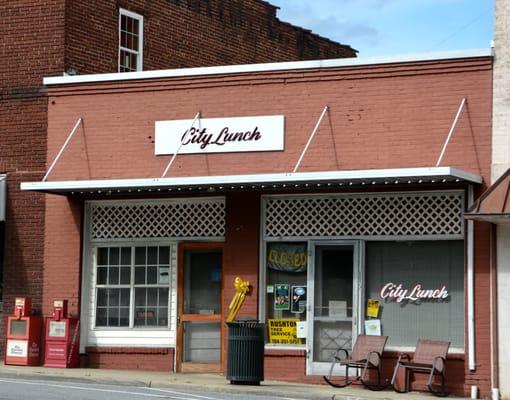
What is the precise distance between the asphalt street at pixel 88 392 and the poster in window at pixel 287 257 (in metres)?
3.15

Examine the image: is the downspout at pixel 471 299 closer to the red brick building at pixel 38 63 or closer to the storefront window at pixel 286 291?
the storefront window at pixel 286 291

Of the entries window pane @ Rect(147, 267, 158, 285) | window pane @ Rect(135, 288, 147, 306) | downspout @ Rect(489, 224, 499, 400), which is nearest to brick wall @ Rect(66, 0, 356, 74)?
window pane @ Rect(147, 267, 158, 285)

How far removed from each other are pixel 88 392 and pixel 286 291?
4636 millimetres

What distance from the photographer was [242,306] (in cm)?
2030

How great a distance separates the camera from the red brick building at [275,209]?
1897cm

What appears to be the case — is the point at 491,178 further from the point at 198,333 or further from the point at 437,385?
the point at 198,333

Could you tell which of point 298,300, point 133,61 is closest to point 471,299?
point 298,300

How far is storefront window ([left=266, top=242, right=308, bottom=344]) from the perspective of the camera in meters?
20.1

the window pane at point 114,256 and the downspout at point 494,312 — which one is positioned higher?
the window pane at point 114,256

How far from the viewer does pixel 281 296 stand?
20.3 m

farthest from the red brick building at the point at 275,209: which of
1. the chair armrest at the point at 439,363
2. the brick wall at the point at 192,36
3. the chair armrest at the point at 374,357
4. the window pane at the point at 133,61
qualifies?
the window pane at the point at 133,61

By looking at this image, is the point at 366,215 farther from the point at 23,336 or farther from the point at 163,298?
the point at 23,336

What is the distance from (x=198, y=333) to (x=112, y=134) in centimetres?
416

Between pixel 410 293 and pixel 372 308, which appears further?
pixel 372 308
